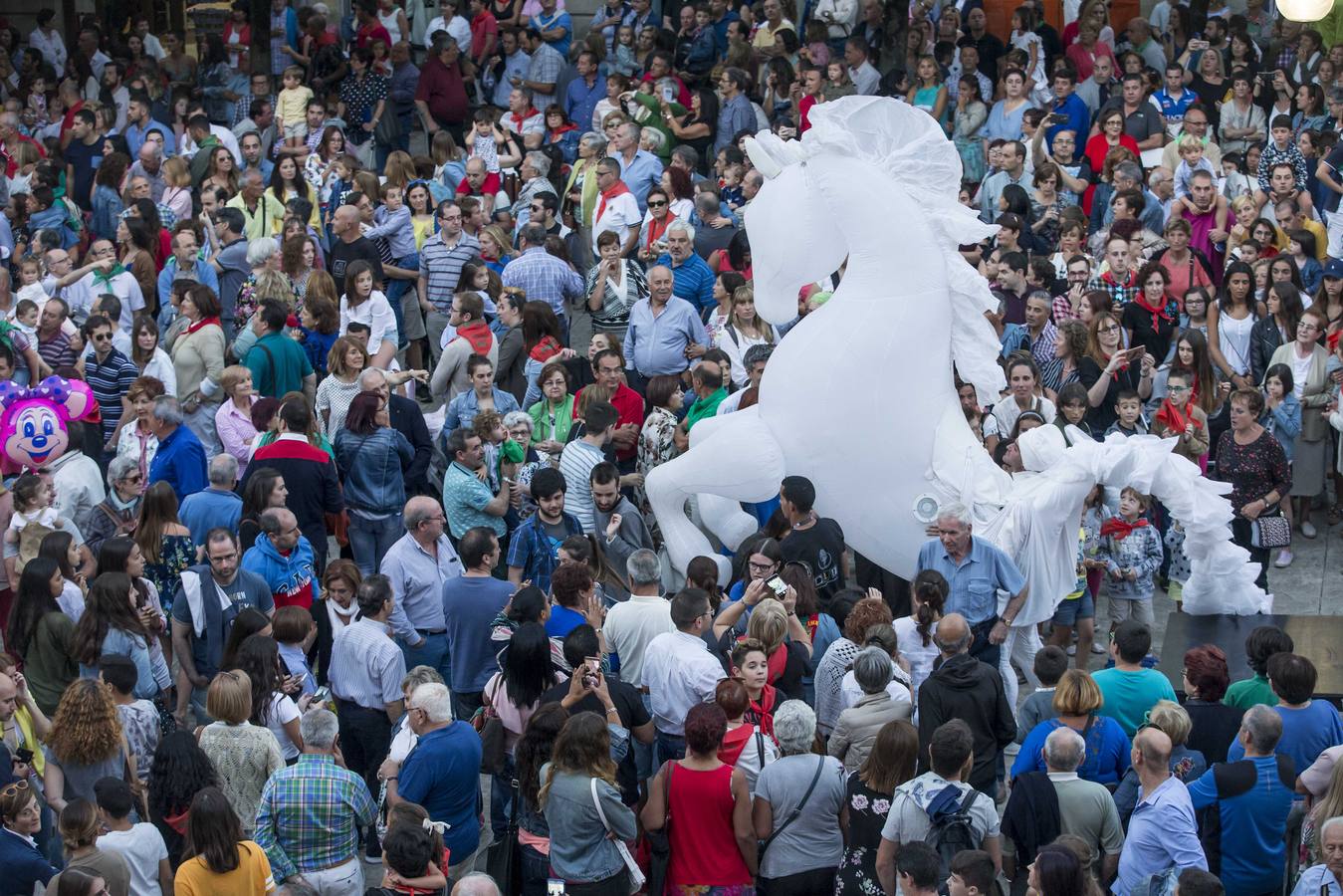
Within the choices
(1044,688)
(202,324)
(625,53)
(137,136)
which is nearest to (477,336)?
(202,324)

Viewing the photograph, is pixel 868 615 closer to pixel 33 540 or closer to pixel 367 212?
pixel 33 540

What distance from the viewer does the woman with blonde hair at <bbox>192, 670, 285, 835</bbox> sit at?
25.0 feet

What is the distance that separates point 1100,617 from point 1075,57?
26.7ft

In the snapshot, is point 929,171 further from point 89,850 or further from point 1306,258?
point 89,850

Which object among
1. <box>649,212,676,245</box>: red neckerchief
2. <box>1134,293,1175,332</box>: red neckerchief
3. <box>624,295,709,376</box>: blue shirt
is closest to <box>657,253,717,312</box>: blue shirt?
<box>624,295,709,376</box>: blue shirt

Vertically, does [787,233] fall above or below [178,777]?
above

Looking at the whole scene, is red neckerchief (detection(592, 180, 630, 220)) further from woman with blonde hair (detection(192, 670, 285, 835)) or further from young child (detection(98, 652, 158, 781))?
woman with blonde hair (detection(192, 670, 285, 835))

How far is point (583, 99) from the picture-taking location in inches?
711

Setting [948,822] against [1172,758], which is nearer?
[948,822]

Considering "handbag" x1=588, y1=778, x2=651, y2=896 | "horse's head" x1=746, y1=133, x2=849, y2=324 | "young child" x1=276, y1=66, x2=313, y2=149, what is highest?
"horse's head" x1=746, y1=133, x2=849, y2=324

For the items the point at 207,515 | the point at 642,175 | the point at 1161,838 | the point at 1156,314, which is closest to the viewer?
the point at 1161,838

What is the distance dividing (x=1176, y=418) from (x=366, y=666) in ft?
17.2

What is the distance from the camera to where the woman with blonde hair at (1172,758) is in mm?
7457

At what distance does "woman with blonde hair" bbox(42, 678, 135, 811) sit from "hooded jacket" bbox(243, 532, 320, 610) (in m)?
1.61
